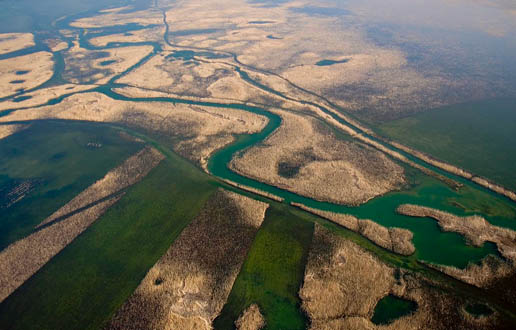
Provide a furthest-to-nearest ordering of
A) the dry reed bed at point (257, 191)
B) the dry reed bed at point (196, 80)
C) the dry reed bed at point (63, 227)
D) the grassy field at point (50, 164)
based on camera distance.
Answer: the dry reed bed at point (196, 80) < the dry reed bed at point (257, 191) < the grassy field at point (50, 164) < the dry reed bed at point (63, 227)

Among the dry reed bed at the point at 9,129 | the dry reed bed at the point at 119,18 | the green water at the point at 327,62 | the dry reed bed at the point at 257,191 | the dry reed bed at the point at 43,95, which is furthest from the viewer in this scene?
the dry reed bed at the point at 119,18

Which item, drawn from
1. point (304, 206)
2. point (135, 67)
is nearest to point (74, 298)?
point (304, 206)

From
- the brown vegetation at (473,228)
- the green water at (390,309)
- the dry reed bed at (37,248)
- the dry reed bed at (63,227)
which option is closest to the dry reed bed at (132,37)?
the dry reed bed at (63,227)

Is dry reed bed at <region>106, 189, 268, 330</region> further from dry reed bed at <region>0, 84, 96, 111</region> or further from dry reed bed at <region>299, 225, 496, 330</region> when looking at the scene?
dry reed bed at <region>0, 84, 96, 111</region>

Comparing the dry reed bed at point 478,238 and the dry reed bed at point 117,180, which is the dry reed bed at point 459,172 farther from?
the dry reed bed at point 117,180

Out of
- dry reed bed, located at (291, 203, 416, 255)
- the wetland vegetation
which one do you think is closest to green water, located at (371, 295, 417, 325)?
the wetland vegetation

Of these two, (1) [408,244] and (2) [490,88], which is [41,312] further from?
(2) [490,88]
